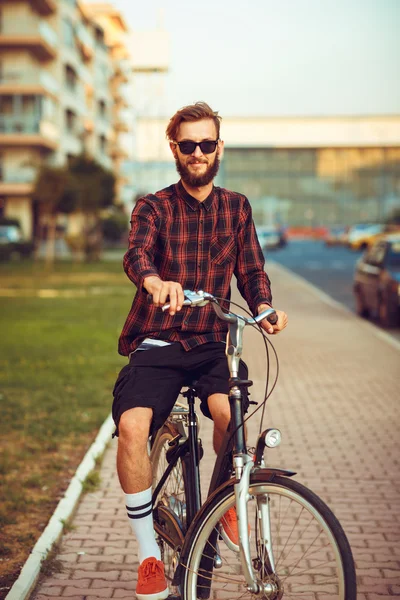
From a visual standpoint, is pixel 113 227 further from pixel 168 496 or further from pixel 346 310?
pixel 168 496

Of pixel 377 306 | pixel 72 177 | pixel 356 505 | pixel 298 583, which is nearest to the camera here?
pixel 298 583

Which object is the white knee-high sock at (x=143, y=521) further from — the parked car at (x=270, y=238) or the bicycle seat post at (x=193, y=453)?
the parked car at (x=270, y=238)

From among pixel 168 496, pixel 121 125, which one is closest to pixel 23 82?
pixel 121 125

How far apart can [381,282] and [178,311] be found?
1337 centimetres

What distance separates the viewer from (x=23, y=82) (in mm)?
56000

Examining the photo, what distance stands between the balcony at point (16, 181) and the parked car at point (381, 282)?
39.9 m

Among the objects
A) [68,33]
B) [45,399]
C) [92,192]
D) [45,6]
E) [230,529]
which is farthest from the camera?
[68,33]

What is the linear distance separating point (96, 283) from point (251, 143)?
92127mm

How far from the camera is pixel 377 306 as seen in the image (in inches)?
658

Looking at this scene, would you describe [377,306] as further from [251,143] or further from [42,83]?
[251,143]

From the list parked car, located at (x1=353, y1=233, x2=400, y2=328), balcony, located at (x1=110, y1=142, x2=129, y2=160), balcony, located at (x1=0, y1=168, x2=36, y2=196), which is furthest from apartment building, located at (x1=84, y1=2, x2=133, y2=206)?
parked car, located at (x1=353, y1=233, x2=400, y2=328)

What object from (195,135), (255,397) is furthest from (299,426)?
(195,135)

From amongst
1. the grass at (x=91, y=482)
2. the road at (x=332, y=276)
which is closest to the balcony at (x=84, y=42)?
the road at (x=332, y=276)

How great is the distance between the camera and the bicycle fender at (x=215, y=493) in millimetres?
3063
